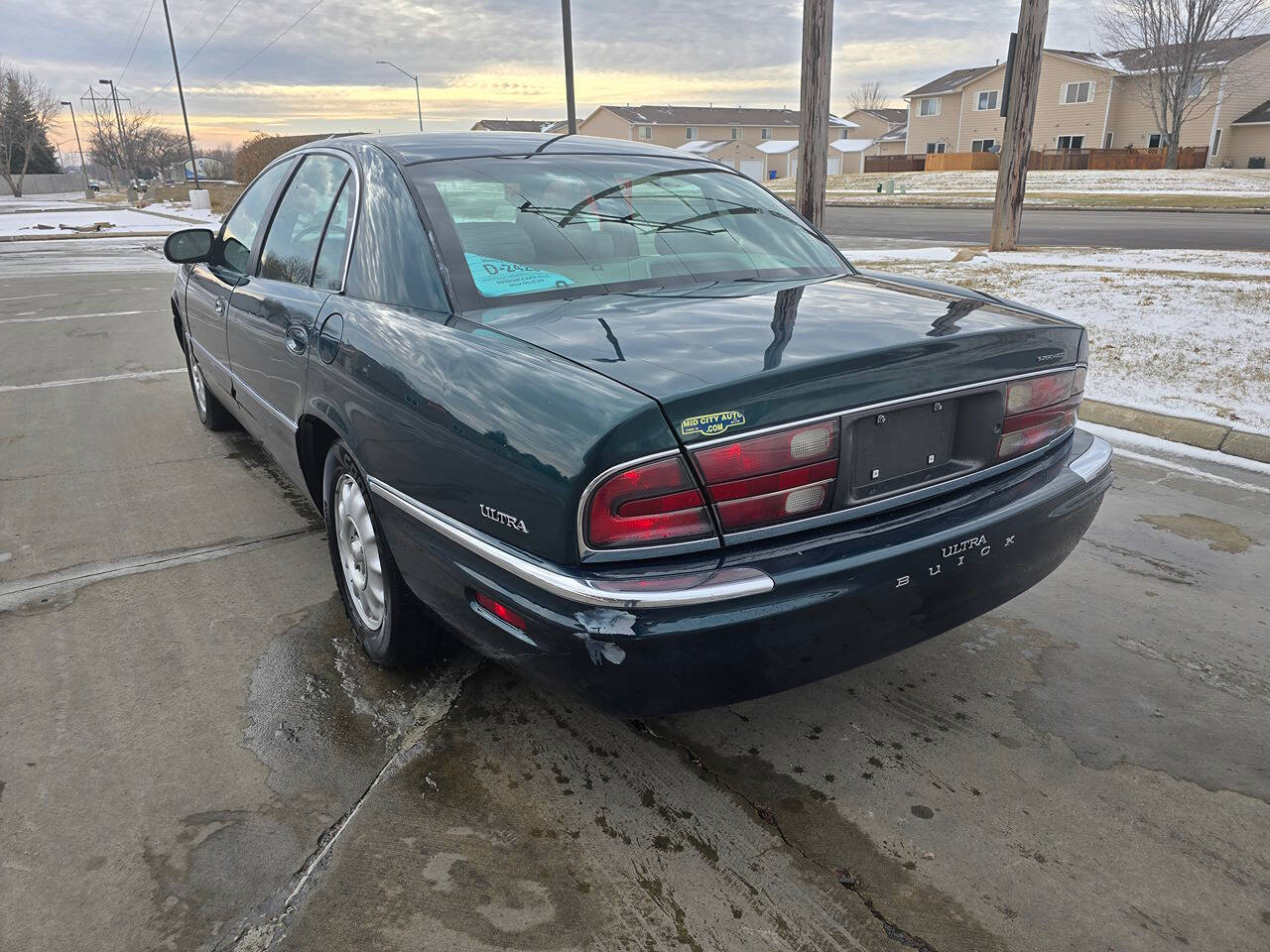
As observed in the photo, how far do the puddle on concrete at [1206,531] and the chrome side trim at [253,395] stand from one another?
3585mm

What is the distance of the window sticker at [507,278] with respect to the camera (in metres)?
2.51

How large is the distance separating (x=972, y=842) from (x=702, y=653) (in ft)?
2.84

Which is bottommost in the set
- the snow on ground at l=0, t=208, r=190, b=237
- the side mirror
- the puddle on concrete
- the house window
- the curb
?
the snow on ground at l=0, t=208, r=190, b=237

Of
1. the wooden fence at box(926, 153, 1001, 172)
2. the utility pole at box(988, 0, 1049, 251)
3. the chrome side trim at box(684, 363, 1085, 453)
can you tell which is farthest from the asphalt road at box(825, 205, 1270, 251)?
the wooden fence at box(926, 153, 1001, 172)

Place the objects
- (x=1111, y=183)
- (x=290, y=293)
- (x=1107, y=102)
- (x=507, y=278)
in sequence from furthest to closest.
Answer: (x=1107, y=102)
(x=1111, y=183)
(x=290, y=293)
(x=507, y=278)

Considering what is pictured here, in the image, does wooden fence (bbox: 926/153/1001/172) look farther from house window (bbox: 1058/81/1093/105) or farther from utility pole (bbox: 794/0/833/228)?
utility pole (bbox: 794/0/833/228)

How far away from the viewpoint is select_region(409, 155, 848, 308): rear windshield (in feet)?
8.52

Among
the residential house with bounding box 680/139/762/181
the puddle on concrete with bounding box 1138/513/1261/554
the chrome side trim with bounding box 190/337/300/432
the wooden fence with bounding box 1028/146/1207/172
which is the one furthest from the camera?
the residential house with bounding box 680/139/762/181

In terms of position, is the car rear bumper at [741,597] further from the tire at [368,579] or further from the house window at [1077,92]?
the house window at [1077,92]

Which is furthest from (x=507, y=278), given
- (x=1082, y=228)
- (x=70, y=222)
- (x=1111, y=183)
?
(x=70, y=222)

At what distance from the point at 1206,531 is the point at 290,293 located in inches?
152

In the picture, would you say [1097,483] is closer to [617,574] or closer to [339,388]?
[617,574]

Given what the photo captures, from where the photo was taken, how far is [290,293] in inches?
127

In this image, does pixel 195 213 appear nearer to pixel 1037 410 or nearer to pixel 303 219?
pixel 303 219
